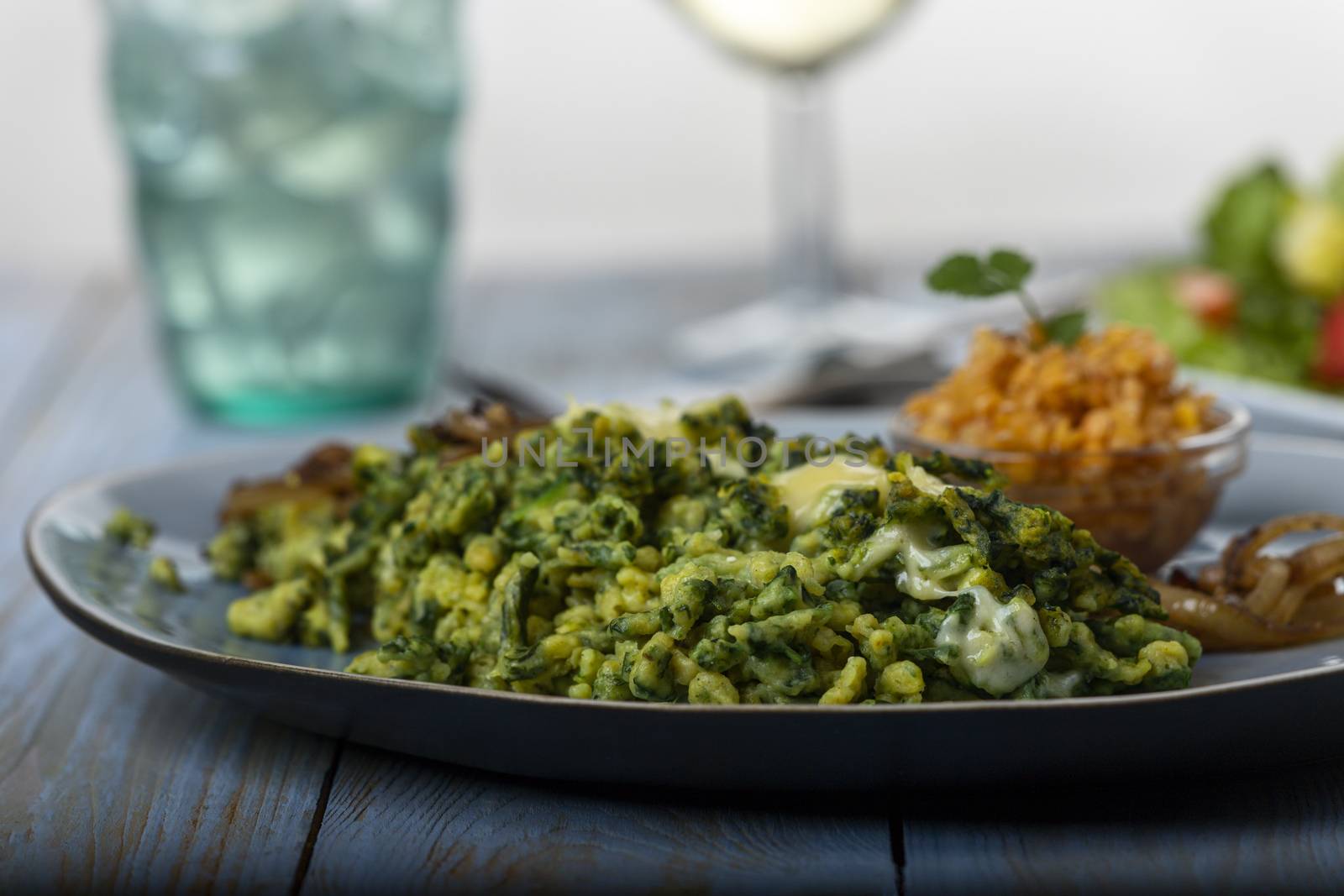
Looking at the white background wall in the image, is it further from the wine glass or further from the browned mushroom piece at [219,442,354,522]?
the browned mushroom piece at [219,442,354,522]

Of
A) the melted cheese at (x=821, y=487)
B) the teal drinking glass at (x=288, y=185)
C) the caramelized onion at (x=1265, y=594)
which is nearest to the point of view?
the melted cheese at (x=821, y=487)

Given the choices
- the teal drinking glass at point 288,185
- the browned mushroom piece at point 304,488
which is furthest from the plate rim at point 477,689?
the teal drinking glass at point 288,185

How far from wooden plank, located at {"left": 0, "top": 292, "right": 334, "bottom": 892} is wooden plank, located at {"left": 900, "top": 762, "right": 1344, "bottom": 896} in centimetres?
57

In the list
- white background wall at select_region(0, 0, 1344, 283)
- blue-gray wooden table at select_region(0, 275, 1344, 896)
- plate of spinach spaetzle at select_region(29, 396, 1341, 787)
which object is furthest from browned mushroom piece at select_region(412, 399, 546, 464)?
white background wall at select_region(0, 0, 1344, 283)

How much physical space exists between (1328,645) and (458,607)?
2.97 ft

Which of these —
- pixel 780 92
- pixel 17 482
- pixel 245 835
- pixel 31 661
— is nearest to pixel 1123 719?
pixel 245 835

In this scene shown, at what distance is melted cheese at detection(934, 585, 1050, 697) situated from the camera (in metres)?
1.49

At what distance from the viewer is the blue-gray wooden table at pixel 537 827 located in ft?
4.75

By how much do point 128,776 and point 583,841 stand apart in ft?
1.74

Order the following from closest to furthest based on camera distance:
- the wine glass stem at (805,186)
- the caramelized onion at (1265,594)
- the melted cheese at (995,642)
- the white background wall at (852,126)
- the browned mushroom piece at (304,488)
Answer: the melted cheese at (995,642) → the caramelized onion at (1265,594) → the browned mushroom piece at (304,488) → the wine glass stem at (805,186) → the white background wall at (852,126)

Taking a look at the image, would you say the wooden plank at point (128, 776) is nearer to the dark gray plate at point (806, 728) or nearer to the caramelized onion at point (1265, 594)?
the dark gray plate at point (806, 728)

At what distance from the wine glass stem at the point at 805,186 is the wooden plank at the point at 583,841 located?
2597 mm

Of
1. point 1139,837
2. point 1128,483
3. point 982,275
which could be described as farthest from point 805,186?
point 1139,837

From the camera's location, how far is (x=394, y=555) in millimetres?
1895
